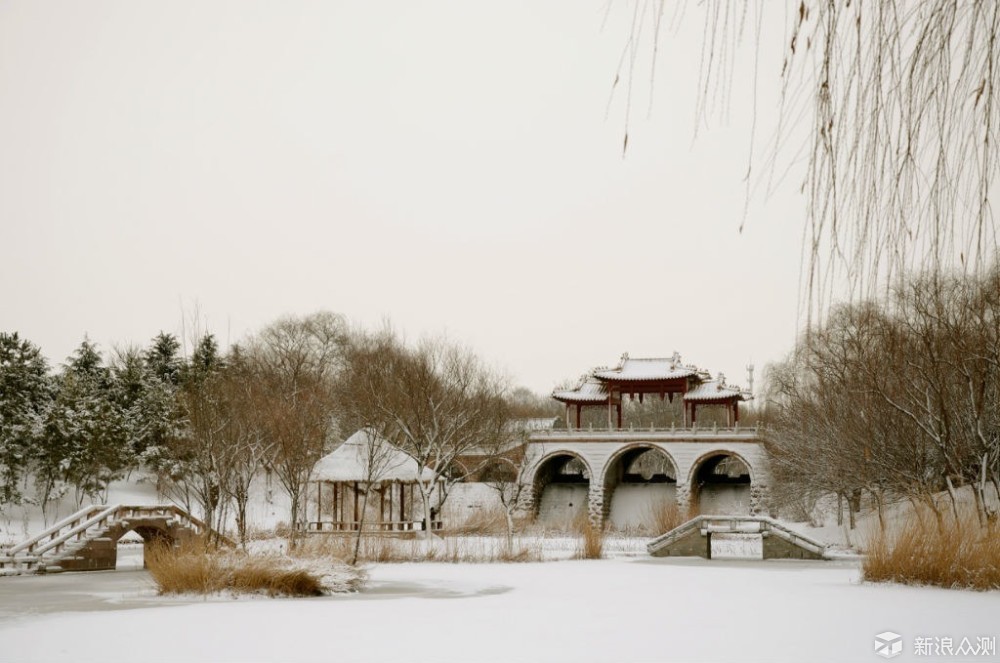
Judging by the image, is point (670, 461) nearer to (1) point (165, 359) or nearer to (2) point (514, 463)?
(2) point (514, 463)

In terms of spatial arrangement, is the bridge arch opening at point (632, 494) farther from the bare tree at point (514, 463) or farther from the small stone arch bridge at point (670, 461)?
the bare tree at point (514, 463)

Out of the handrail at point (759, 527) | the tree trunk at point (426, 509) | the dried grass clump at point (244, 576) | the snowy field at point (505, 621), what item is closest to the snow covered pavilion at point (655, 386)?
the tree trunk at point (426, 509)

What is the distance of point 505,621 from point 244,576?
4570 millimetres

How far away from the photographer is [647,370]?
4531 centimetres

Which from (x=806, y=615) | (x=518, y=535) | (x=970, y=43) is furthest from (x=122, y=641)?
(x=518, y=535)

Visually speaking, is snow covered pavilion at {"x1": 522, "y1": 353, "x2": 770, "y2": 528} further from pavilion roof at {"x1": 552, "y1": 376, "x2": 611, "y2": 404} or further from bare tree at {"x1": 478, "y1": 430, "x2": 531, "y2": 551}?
bare tree at {"x1": 478, "y1": 430, "x2": 531, "y2": 551}

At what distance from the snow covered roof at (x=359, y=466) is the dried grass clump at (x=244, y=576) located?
14090 mm

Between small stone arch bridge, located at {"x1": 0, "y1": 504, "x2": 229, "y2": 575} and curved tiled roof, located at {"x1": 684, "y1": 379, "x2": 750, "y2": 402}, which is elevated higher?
curved tiled roof, located at {"x1": 684, "y1": 379, "x2": 750, "y2": 402}

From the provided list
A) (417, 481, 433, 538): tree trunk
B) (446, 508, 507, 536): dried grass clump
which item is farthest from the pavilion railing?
(446, 508, 507, 536): dried grass clump

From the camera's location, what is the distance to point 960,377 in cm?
1709

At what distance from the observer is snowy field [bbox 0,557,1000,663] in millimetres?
8617

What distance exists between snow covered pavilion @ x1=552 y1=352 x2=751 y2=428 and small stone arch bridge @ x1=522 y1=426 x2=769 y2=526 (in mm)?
1872

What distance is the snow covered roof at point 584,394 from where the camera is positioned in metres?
45.2
